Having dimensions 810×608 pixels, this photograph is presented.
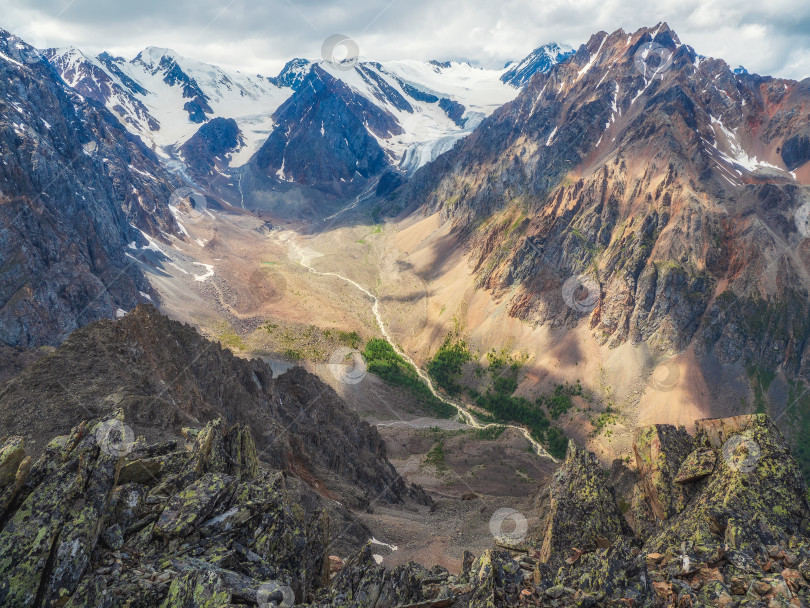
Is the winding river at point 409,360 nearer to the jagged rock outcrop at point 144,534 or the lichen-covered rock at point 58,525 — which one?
the jagged rock outcrop at point 144,534

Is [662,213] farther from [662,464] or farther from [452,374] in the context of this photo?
[662,464]

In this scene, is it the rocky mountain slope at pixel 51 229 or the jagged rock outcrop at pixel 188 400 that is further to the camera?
the rocky mountain slope at pixel 51 229

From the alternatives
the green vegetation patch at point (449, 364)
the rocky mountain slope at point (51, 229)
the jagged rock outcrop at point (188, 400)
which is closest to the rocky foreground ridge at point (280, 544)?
the jagged rock outcrop at point (188, 400)

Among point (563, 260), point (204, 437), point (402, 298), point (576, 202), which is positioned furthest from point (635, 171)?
point (204, 437)

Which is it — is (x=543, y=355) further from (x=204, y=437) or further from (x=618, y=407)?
(x=204, y=437)

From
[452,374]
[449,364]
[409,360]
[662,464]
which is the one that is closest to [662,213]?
[449,364]

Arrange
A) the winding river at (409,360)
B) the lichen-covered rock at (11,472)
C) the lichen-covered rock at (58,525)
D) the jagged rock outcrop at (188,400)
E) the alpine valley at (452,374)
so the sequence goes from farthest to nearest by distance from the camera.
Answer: the winding river at (409,360)
the jagged rock outcrop at (188,400)
the alpine valley at (452,374)
the lichen-covered rock at (11,472)
the lichen-covered rock at (58,525)
